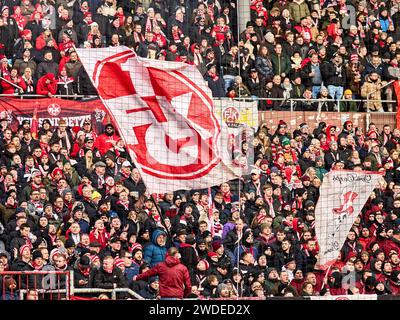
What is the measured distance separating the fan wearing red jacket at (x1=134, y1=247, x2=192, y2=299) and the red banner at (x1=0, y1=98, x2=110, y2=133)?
8.81ft

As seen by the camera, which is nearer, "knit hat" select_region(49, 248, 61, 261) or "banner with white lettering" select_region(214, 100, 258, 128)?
"knit hat" select_region(49, 248, 61, 261)

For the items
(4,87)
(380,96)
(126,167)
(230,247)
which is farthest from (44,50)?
(380,96)

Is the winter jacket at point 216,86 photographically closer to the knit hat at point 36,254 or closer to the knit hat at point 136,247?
the knit hat at point 136,247

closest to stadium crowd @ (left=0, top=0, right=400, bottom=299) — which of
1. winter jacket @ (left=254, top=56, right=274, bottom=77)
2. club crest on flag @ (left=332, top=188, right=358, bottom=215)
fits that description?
winter jacket @ (left=254, top=56, right=274, bottom=77)

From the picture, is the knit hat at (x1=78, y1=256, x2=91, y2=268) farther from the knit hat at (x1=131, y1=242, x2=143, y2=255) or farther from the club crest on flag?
the club crest on flag

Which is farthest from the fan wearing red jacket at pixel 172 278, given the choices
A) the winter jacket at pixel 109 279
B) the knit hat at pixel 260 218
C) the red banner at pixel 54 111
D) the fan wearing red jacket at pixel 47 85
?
the fan wearing red jacket at pixel 47 85

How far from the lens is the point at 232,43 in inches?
716

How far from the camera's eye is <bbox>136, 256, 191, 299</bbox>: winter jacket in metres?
14.4

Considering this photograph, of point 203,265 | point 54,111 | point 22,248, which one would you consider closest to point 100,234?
point 22,248

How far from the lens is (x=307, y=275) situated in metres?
15.9

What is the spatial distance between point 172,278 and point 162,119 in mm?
2776

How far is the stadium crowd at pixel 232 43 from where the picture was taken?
16844 mm

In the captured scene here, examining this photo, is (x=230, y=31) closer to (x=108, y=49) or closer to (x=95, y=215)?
(x=108, y=49)
